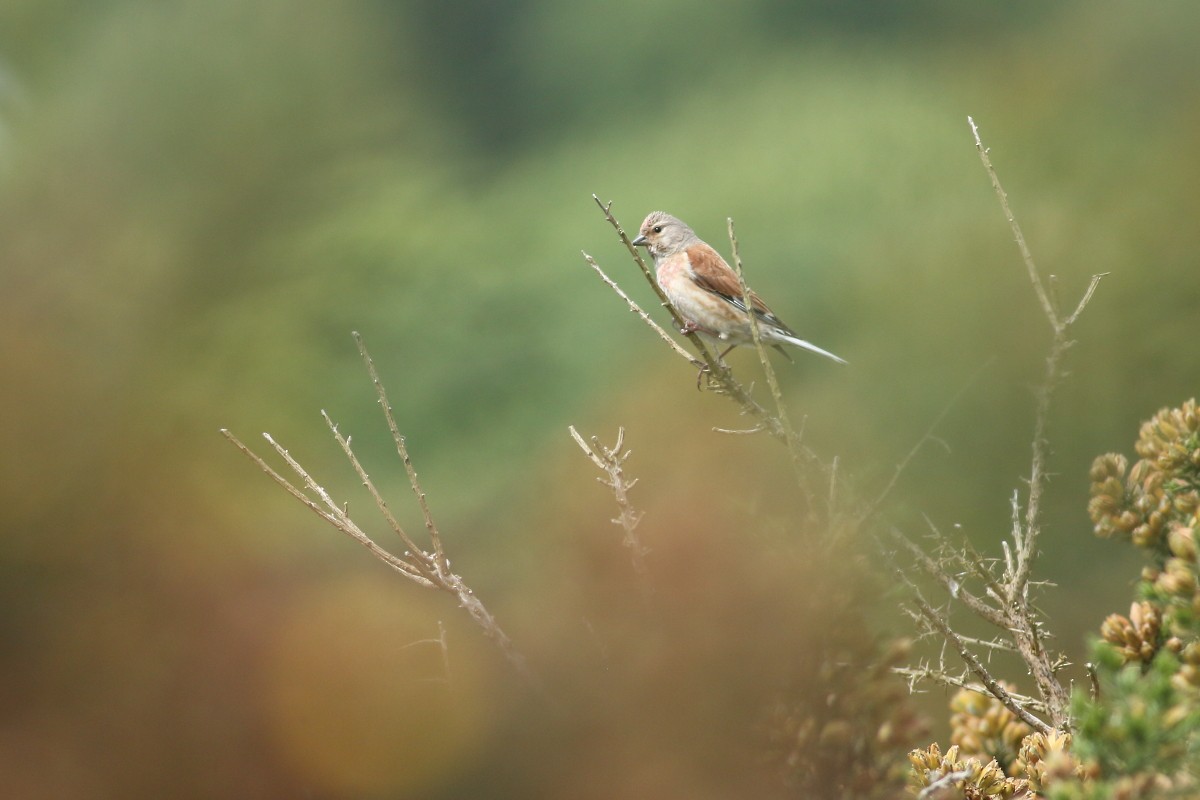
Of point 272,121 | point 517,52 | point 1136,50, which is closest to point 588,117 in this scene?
point 517,52

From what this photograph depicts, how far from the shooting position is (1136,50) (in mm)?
12484

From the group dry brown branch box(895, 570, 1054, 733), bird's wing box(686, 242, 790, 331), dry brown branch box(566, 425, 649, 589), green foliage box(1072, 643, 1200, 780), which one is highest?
dry brown branch box(566, 425, 649, 589)

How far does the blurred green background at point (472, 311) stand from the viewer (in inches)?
47.0

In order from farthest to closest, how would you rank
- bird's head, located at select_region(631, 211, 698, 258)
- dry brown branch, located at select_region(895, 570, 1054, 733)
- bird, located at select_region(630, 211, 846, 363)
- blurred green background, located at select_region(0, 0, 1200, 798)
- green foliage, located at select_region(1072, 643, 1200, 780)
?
bird's head, located at select_region(631, 211, 698, 258)
bird, located at select_region(630, 211, 846, 363)
dry brown branch, located at select_region(895, 570, 1054, 733)
blurred green background, located at select_region(0, 0, 1200, 798)
green foliage, located at select_region(1072, 643, 1200, 780)

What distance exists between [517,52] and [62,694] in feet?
60.9

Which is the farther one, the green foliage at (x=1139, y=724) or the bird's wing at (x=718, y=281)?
the bird's wing at (x=718, y=281)

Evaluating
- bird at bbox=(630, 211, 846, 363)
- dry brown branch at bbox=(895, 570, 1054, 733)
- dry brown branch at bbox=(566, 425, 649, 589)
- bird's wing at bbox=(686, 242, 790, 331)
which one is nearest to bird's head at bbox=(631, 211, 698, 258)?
bird at bbox=(630, 211, 846, 363)

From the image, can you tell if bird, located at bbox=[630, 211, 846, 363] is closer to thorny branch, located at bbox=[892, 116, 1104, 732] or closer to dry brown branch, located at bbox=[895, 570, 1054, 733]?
thorny branch, located at bbox=[892, 116, 1104, 732]

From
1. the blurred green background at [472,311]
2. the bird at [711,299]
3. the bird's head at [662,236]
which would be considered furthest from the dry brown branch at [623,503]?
the bird's head at [662,236]

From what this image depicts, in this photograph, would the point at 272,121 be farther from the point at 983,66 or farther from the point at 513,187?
the point at 983,66

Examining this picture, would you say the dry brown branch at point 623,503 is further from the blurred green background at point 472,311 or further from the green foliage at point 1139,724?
the green foliage at point 1139,724

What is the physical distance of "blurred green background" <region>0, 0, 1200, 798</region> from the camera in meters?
1.19

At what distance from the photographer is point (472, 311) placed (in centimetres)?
1315

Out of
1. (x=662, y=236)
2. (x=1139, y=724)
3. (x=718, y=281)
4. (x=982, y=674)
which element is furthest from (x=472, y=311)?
(x=1139, y=724)
